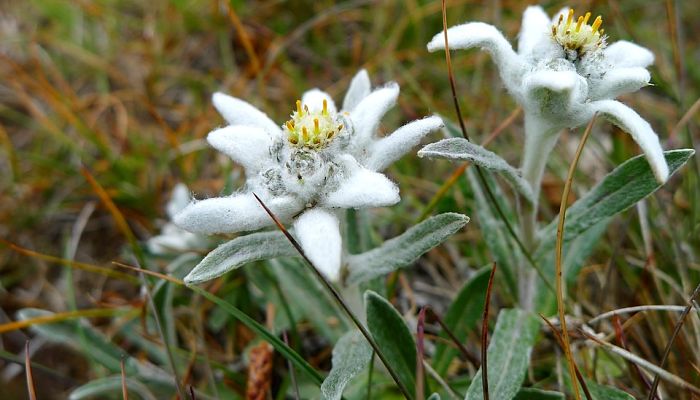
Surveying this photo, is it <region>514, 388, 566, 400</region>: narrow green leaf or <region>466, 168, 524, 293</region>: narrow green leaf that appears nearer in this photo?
<region>514, 388, 566, 400</region>: narrow green leaf

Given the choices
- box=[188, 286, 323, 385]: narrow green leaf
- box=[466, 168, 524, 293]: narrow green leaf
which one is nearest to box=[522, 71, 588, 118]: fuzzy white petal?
box=[466, 168, 524, 293]: narrow green leaf

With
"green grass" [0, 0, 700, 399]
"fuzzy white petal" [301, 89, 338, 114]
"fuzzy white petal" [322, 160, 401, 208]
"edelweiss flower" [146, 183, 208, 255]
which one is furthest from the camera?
"edelweiss flower" [146, 183, 208, 255]

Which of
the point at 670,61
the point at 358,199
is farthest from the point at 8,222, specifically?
the point at 670,61

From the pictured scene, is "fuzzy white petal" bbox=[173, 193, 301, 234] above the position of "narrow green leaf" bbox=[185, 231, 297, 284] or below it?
above

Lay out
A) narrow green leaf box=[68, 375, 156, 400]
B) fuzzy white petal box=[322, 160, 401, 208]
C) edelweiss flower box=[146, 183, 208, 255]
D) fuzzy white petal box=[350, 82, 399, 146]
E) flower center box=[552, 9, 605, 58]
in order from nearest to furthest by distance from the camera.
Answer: fuzzy white petal box=[322, 160, 401, 208], flower center box=[552, 9, 605, 58], fuzzy white petal box=[350, 82, 399, 146], narrow green leaf box=[68, 375, 156, 400], edelweiss flower box=[146, 183, 208, 255]

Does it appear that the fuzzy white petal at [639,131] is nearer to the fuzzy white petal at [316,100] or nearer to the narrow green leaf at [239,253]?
the fuzzy white petal at [316,100]

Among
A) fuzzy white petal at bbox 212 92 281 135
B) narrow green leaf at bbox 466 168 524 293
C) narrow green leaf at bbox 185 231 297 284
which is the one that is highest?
fuzzy white petal at bbox 212 92 281 135

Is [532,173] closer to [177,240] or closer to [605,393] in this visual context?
[605,393]

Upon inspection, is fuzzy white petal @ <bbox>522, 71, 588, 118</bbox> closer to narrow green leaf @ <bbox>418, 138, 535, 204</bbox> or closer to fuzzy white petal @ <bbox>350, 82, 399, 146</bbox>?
narrow green leaf @ <bbox>418, 138, 535, 204</bbox>
